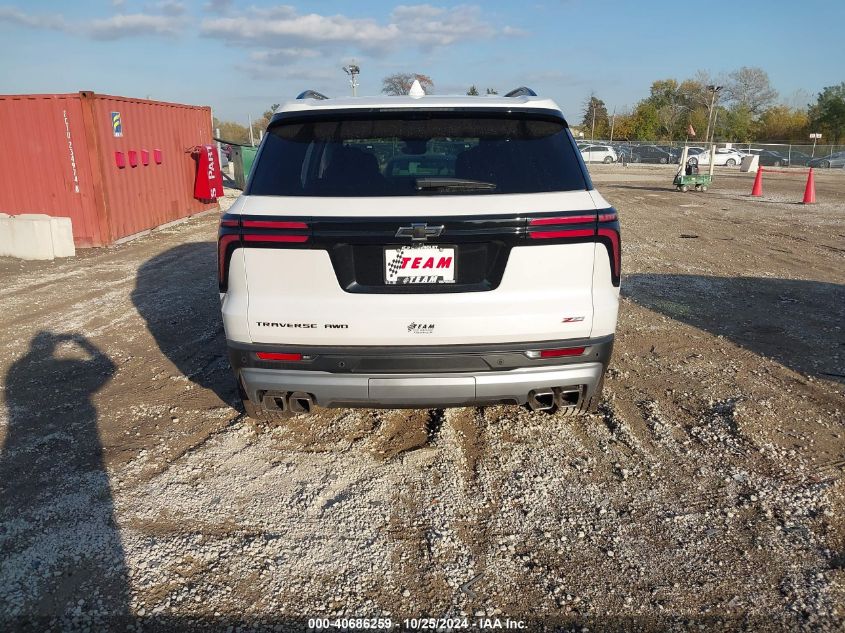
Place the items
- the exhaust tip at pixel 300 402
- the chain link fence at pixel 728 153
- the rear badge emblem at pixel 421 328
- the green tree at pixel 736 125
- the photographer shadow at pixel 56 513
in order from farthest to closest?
the green tree at pixel 736 125 → the chain link fence at pixel 728 153 → the exhaust tip at pixel 300 402 → the rear badge emblem at pixel 421 328 → the photographer shadow at pixel 56 513

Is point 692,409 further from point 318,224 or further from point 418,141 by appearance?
point 318,224

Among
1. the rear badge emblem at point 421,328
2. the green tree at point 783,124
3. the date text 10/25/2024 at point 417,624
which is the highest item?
the green tree at point 783,124

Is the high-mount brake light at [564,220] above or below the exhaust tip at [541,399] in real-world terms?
above

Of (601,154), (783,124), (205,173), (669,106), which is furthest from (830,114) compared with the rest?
(205,173)

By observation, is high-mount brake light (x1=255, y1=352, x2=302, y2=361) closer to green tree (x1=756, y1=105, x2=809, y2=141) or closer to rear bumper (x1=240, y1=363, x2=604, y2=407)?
rear bumper (x1=240, y1=363, x2=604, y2=407)

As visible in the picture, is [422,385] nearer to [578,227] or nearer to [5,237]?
[578,227]

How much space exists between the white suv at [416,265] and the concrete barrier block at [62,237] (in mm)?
8602

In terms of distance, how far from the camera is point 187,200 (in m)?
15.0

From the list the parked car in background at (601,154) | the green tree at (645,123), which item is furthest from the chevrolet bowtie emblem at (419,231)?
the green tree at (645,123)

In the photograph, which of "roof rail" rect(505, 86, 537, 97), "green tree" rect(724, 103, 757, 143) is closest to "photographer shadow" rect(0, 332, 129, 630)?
"roof rail" rect(505, 86, 537, 97)

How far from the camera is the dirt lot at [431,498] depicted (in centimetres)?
245

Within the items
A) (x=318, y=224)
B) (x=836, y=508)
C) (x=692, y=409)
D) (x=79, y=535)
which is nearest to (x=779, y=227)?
(x=692, y=409)

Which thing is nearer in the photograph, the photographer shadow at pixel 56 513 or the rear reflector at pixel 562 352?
the photographer shadow at pixel 56 513

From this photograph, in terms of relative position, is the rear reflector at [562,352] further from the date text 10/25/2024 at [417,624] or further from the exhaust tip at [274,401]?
the exhaust tip at [274,401]
